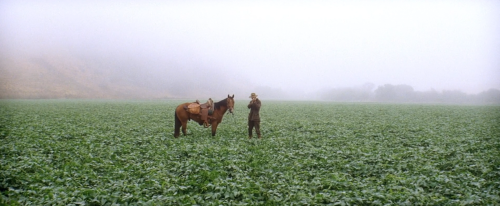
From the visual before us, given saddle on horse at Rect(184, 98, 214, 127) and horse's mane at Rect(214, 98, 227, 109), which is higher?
horse's mane at Rect(214, 98, 227, 109)

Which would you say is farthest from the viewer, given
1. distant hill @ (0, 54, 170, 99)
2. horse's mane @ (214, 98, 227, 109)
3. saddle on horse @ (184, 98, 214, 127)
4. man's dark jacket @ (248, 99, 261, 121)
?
distant hill @ (0, 54, 170, 99)

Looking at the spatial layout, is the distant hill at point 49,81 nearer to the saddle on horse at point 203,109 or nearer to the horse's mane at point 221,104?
the saddle on horse at point 203,109

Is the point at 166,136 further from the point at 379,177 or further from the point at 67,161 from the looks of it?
the point at 379,177

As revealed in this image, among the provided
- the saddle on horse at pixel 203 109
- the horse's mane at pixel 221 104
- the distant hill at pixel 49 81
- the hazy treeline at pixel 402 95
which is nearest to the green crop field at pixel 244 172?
the saddle on horse at pixel 203 109

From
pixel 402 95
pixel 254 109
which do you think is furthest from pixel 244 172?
pixel 402 95

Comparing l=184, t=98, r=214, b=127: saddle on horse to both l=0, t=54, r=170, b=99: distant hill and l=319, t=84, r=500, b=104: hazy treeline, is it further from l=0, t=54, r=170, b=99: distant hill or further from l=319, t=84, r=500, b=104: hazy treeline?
l=319, t=84, r=500, b=104: hazy treeline

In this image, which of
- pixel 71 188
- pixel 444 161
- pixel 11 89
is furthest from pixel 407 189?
pixel 11 89

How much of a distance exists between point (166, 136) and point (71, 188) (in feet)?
30.3

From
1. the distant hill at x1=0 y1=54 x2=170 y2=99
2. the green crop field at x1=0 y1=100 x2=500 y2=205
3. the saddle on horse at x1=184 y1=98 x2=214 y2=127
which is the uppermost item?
the distant hill at x1=0 y1=54 x2=170 y2=99

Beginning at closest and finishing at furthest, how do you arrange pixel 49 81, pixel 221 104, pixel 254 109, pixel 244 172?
pixel 244 172
pixel 254 109
pixel 221 104
pixel 49 81

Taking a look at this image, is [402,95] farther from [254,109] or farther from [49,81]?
[49,81]

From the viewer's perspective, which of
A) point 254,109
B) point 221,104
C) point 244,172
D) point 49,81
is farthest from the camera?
point 49,81

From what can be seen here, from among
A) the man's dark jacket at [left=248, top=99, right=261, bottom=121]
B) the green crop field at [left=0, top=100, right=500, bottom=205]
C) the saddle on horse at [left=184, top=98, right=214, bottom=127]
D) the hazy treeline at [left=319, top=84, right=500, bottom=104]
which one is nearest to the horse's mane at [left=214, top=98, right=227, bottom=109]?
the saddle on horse at [left=184, top=98, right=214, bottom=127]

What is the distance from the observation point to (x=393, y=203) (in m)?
7.60
